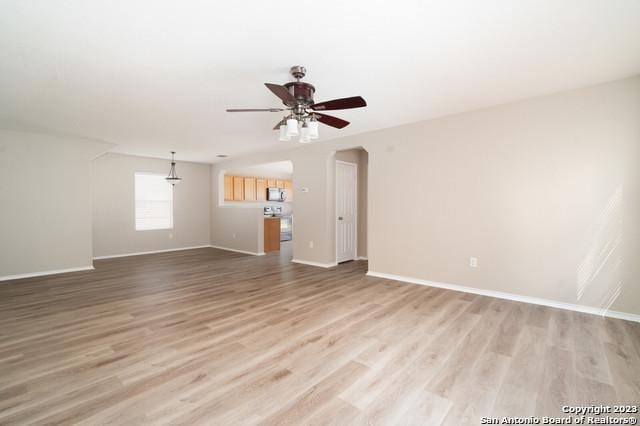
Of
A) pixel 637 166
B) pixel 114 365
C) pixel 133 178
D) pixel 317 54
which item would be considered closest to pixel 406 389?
pixel 114 365

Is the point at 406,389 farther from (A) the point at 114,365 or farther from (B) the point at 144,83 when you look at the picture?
(B) the point at 144,83

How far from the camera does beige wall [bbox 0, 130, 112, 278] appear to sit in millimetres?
4715

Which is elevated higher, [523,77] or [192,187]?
[523,77]

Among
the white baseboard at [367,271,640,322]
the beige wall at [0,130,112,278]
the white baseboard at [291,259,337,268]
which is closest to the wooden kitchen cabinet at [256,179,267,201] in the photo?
the white baseboard at [291,259,337,268]

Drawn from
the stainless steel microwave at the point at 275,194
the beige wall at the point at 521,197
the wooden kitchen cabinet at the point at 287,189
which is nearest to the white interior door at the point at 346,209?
the beige wall at the point at 521,197

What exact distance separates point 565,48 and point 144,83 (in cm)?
399

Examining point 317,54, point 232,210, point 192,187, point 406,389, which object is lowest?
point 406,389

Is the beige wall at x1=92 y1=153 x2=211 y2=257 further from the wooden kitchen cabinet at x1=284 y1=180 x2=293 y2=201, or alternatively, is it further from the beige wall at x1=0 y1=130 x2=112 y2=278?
the wooden kitchen cabinet at x1=284 y1=180 x2=293 y2=201

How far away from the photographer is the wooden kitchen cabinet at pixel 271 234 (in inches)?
291

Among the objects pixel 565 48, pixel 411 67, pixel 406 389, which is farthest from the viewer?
pixel 411 67

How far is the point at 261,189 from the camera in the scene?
9453 mm

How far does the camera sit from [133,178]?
701 cm

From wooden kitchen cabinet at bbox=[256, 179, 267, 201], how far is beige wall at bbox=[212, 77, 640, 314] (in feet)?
17.3

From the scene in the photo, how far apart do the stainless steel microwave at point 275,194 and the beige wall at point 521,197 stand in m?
5.25
